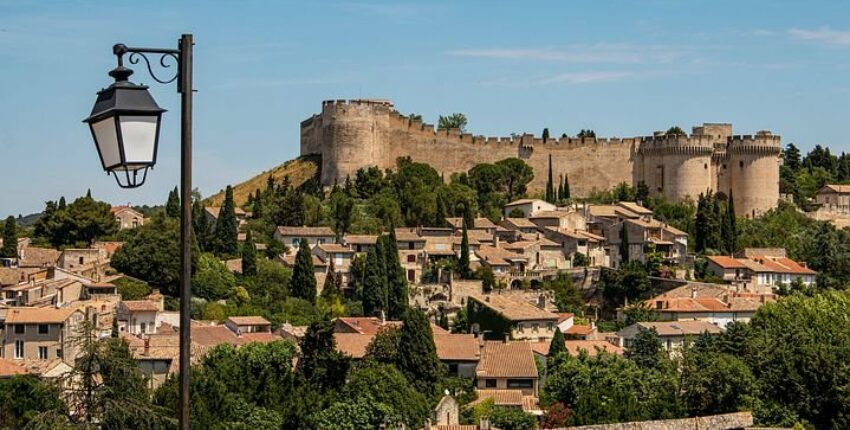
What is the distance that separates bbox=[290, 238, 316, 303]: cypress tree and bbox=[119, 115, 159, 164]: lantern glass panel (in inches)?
1873

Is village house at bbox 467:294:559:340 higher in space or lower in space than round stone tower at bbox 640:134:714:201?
lower

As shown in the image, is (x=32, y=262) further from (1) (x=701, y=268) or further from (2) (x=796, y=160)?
(2) (x=796, y=160)

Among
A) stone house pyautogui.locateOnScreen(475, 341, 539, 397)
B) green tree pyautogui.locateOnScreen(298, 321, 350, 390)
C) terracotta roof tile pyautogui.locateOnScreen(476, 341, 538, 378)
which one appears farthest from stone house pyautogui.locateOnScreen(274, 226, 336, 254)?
green tree pyautogui.locateOnScreen(298, 321, 350, 390)

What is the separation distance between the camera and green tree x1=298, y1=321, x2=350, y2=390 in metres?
40.3

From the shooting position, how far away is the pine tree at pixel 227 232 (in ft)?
194

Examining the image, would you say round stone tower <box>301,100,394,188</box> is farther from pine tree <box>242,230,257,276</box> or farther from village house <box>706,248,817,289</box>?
village house <box>706,248,817,289</box>

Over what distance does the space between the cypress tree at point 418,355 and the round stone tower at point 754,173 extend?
39.5m

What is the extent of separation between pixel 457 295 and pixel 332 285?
5.30 meters

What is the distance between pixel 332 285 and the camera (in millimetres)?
56188

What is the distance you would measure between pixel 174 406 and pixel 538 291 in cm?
→ 2777

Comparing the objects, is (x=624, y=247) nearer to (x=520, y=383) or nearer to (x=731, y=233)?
(x=731, y=233)

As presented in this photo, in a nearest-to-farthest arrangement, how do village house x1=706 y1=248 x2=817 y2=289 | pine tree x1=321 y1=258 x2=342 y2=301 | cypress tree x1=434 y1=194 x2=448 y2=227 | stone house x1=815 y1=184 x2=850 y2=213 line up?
pine tree x1=321 y1=258 x2=342 y2=301 < village house x1=706 y1=248 x2=817 y2=289 < cypress tree x1=434 y1=194 x2=448 y2=227 < stone house x1=815 y1=184 x2=850 y2=213

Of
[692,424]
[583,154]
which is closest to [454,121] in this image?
[583,154]

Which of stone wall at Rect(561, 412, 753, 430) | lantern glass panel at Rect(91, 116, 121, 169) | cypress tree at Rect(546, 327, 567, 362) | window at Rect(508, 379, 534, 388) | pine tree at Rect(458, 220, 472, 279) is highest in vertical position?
lantern glass panel at Rect(91, 116, 121, 169)
